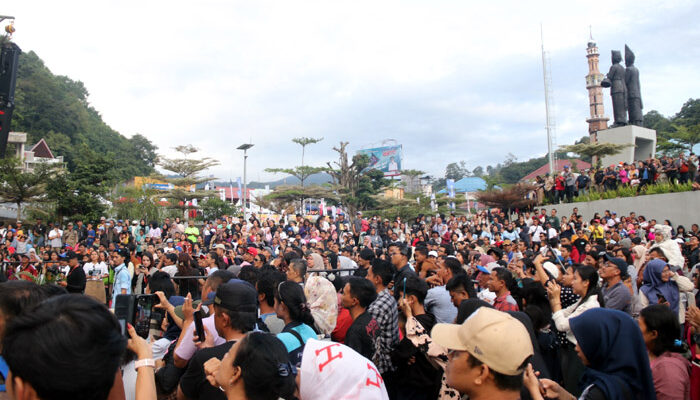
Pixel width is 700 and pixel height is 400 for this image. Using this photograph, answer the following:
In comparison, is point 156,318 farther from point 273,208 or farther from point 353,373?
point 273,208

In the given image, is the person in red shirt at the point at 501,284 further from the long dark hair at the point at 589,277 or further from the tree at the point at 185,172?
the tree at the point at 185,172

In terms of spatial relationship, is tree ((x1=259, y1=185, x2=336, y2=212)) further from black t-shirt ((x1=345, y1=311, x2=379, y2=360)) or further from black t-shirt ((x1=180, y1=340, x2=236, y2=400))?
black t-shirt ((x1=180, y1=340, x2=236, y2=400))

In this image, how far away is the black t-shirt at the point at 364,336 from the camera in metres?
3.66

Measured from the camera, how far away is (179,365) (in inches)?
131

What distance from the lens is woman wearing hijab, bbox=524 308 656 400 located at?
102 inches

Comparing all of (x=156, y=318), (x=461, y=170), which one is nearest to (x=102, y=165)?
(x=156, y=318)

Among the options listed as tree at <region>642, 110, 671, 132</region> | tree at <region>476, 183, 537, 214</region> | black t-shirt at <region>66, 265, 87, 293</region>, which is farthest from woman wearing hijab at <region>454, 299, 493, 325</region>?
tree at <region>642, 110, 671, 132</region>

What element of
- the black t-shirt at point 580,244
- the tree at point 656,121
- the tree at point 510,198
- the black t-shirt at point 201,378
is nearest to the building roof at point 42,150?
the tree at point 510,198

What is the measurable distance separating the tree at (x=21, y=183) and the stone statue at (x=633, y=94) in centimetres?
3127

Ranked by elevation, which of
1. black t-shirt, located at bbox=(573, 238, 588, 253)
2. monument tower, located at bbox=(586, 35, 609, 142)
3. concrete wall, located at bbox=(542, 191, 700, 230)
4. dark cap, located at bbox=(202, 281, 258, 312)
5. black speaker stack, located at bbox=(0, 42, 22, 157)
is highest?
monument tower, located at bbox=(586, 35, 609, 142)

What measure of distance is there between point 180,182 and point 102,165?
1002 cm

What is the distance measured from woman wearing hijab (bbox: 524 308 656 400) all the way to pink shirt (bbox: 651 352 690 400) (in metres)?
0.67

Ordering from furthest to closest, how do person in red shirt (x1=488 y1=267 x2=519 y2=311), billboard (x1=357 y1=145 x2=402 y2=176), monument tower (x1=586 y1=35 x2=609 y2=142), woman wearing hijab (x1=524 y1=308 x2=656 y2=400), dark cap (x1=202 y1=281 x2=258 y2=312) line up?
monument tower (x1=586 y1=35 x2=609 y2=142)
billboard (x1=357 y1=145 x2=402 y2=176)
person in red shirt (x1=488 y1=267 x2=519 y2=311)
dark cap (x1=202 y1=281 x2=258 y2=312)
woman wearing hijab (x1=524 y1=308 x2=656 y2=400)

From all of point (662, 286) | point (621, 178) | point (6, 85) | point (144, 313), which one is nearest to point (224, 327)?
point (144, 313)
